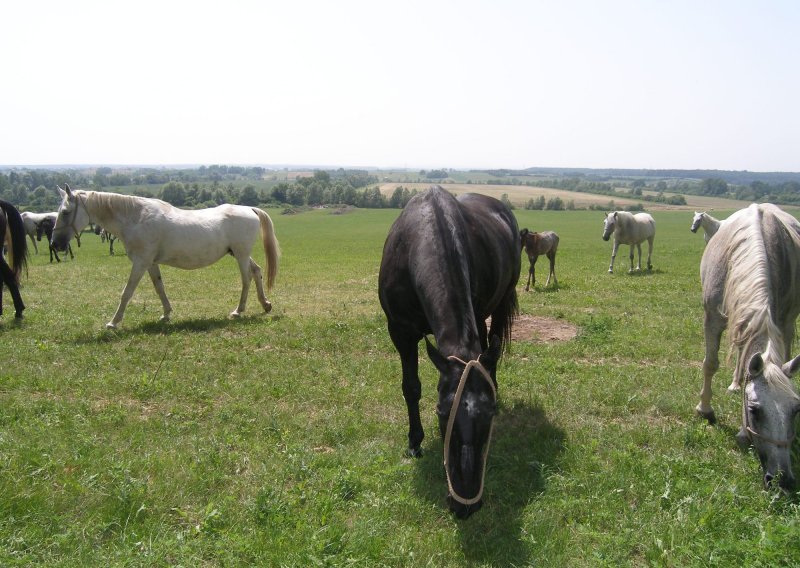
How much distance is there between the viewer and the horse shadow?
3.52m

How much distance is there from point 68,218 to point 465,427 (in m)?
8.98

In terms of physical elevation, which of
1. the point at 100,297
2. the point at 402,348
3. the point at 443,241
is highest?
the point at 443,241

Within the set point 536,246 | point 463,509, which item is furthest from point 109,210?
point 536,246

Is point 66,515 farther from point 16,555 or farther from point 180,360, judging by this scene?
point 180,360

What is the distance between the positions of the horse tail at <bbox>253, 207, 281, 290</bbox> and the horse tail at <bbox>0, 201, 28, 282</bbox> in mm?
4495

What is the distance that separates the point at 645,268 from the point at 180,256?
15.9m

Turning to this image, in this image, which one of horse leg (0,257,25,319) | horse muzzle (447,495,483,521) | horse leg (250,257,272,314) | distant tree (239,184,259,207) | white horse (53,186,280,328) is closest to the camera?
horse muzzle (447,495,483,521)

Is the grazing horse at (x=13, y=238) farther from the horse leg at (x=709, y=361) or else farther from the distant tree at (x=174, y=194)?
the distant tree at (x=174, y=194)

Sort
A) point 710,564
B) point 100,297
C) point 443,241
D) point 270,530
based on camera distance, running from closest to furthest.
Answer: point 710,564 < point 270,530 < point 443,241 < point 100,297

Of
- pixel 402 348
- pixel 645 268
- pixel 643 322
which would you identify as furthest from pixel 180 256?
pixel 645 268

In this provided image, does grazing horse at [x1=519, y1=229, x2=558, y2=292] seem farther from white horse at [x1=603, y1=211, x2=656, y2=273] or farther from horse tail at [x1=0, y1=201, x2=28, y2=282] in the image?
horse tail at [x1=0, y1=201, x2=28, y2=282]

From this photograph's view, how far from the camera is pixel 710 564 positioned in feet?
10.5

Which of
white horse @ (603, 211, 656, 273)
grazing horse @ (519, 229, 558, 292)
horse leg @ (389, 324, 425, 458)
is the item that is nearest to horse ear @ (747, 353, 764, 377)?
horse leg @ (389, 324, 425, 458)

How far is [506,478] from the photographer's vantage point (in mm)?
4375
